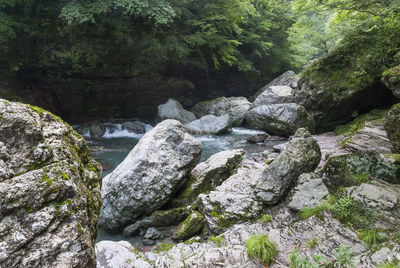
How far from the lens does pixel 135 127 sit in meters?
15.0

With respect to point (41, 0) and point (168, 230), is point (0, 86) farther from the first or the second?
point (168, 230)

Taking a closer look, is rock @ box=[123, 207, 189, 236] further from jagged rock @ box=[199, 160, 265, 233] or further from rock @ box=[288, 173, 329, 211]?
rock @ box=[288, 173, 329, 211]

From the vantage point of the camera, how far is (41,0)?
11.9m

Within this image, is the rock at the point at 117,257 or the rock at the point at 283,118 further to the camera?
the rock at the point at 283,118

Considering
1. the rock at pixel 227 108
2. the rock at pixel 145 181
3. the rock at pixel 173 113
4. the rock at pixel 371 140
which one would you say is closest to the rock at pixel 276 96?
the rock at pixel 227 108

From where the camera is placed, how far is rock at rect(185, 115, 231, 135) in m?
14.1

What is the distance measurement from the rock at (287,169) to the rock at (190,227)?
1.41 meters

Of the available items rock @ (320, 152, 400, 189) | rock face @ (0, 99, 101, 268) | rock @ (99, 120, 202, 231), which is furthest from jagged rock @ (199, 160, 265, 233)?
rock face @ (0, 99, 101, 268)

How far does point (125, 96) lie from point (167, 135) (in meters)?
9.93

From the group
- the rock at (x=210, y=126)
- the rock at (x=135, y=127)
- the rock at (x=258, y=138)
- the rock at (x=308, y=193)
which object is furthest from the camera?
the rock at (x=135, y=127)

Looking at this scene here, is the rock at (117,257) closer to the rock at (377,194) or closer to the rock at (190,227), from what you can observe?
the rock at (190,227)

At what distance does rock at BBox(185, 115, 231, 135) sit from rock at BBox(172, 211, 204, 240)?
8.91 m

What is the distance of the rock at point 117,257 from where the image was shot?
3621 millimetres

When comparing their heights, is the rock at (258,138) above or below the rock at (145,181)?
below
